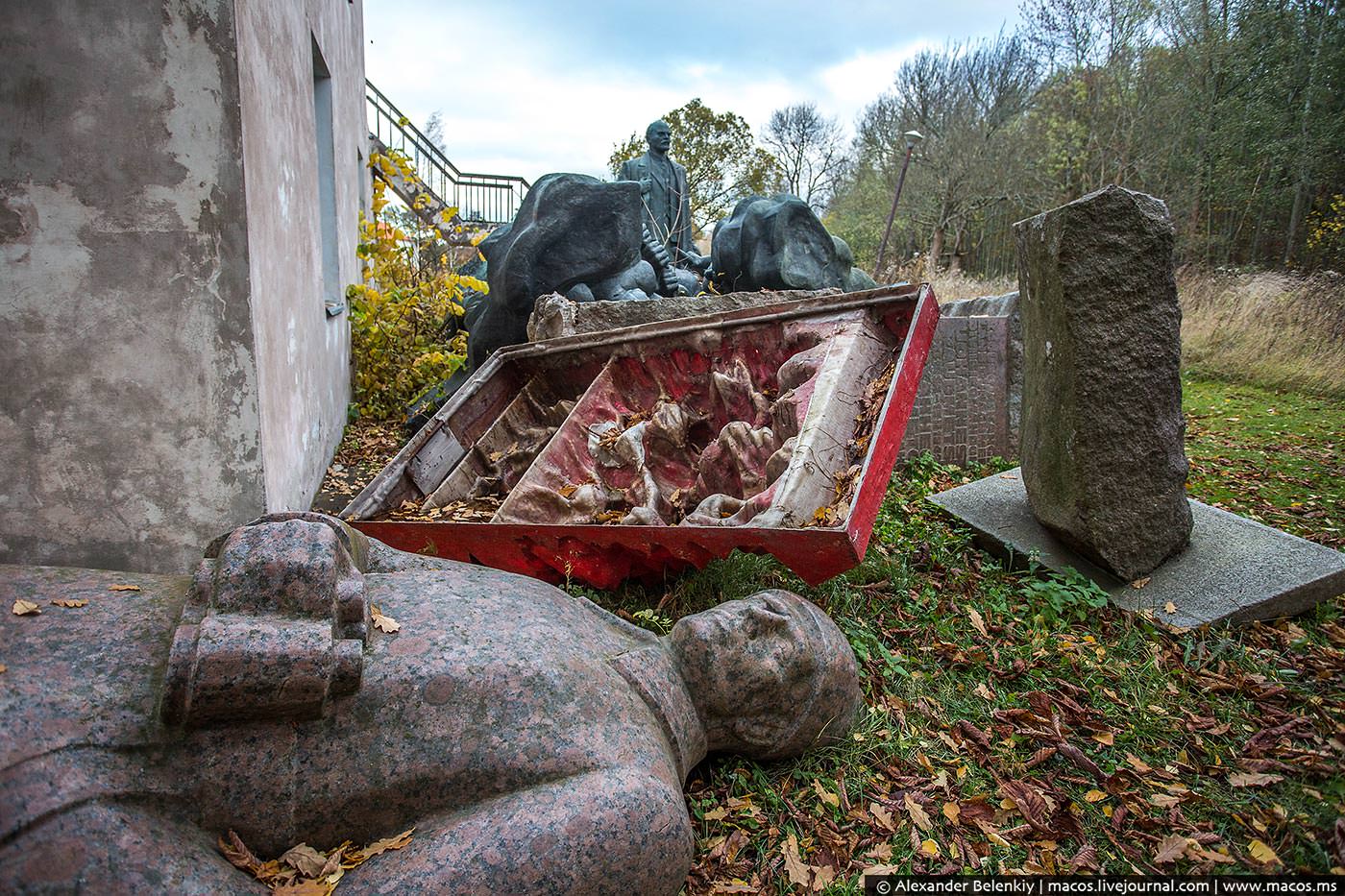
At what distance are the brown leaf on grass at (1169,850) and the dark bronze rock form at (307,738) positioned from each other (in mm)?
1424

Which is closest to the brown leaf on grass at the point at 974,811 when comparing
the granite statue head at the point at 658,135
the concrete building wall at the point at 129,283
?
the concrete building wall at the point at 129,283

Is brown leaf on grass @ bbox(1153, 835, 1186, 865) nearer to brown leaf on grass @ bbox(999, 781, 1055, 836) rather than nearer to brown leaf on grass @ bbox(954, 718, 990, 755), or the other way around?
→ brown leaf on grass @ bbox(999, 781, 1055, 836)

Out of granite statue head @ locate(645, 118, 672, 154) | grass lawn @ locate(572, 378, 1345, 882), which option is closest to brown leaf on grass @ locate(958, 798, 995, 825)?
grass lawn @ locate(572, 378, 1345, 882)

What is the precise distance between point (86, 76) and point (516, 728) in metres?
3.15

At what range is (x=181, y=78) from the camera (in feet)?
10.7

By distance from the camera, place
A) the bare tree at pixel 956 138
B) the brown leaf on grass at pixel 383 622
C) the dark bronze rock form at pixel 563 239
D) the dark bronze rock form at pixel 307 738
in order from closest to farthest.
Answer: the dark bronze rock form at pixel 307 738
the brown leaf on grass at pixel 383 622
the dark bronze rock form at pixel 563 239
the bare tree at pixel 956 138

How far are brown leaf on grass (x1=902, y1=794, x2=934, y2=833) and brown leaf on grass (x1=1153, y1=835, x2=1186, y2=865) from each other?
Result: 1.98 feet

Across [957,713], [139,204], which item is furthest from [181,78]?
[957,713]

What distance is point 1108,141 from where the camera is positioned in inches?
707

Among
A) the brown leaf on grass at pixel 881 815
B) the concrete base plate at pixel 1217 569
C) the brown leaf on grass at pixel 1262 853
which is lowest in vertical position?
the brown leaf on grass at pixel 881 815

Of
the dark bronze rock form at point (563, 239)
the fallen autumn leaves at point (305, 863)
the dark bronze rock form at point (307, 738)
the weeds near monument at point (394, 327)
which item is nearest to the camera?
the dark bronze rock form at point (307, 738)

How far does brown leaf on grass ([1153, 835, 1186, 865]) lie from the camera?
2.25 meters

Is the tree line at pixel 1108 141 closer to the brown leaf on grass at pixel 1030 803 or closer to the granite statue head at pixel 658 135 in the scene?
the granite statue head at pixel 658 135

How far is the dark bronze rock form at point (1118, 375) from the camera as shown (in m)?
3.73
